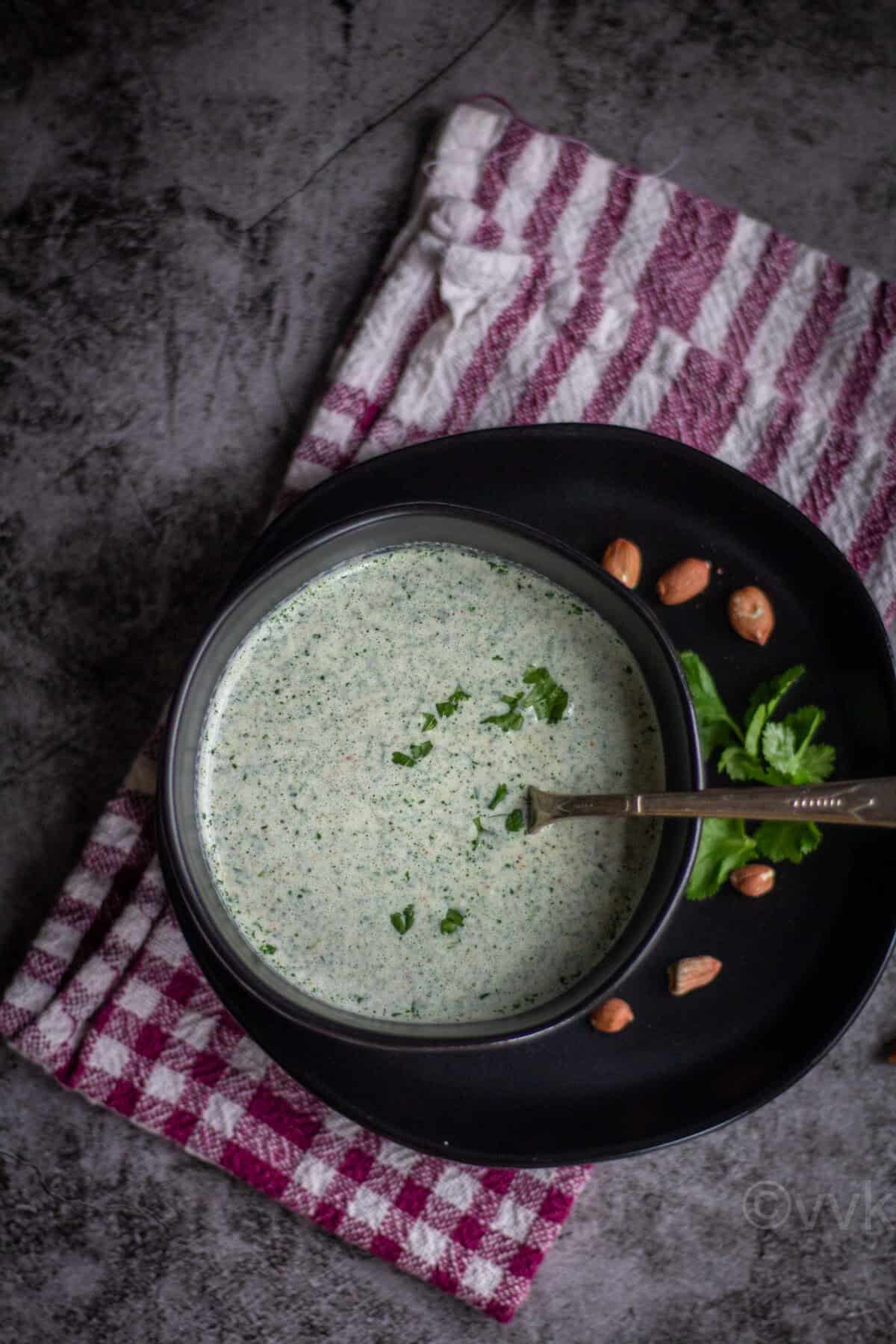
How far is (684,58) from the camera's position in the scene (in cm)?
200

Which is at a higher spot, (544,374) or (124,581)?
(544,374)

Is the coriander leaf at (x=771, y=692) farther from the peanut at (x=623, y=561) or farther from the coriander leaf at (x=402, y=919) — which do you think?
the coriander leaf at (x=402, y=919)

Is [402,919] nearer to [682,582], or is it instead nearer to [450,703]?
[450,703]

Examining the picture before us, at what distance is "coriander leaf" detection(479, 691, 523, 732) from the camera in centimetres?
155

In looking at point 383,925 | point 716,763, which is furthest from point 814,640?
point 383,925

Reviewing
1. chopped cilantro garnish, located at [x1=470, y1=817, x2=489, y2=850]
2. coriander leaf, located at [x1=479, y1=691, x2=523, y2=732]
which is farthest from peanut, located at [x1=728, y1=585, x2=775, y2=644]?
chopped cilantro garnish, located at [x1=470, y1=817, x2=489, y2=850]

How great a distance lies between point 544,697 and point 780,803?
34 cm

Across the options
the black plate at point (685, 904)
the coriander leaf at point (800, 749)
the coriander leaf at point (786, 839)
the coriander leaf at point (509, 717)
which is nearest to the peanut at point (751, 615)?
the black plate at point (685, 904)

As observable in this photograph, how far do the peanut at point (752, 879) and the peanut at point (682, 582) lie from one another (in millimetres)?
405

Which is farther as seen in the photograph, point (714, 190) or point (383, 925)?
point (714, 190)

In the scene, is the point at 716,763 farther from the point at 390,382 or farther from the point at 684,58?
the point at 684,58

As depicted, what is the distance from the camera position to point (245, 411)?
196 centimetres

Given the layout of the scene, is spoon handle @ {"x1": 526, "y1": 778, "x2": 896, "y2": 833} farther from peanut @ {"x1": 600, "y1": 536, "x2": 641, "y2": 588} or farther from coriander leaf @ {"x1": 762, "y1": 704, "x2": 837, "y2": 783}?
peanut @ {"x1": 600, "y1": 536, "x2": 641, "y2": 588}

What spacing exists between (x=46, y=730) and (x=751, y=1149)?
1357 mm
